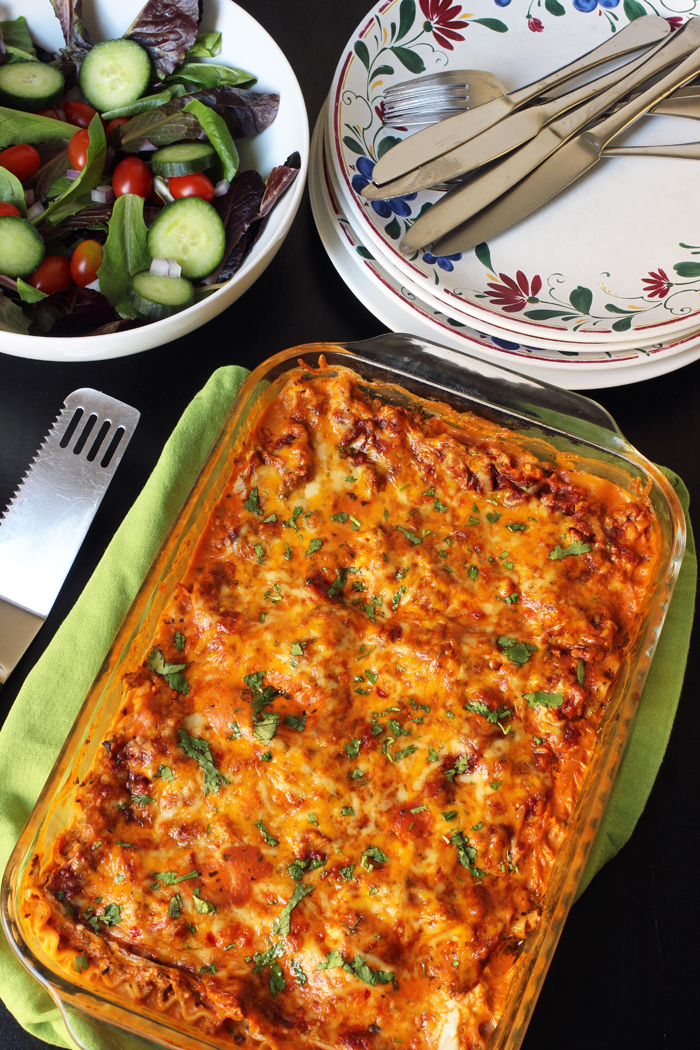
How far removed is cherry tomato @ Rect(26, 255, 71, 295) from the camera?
2396 mm

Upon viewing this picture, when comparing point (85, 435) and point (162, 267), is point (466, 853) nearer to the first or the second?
point (85, 435)

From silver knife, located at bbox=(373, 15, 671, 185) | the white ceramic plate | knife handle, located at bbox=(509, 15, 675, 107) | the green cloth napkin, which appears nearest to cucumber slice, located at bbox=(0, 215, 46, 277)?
the green cloth napkin

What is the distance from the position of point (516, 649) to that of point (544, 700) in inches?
5.5

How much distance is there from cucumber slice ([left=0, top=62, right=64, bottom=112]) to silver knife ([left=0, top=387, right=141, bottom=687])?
2.77ft

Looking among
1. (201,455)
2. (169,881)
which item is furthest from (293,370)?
(169,881)

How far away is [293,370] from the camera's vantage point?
234cm

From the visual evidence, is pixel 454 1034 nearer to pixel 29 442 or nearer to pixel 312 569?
pixel 312 569

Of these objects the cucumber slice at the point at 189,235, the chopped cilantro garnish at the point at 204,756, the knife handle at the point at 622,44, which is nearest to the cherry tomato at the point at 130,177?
the cucumber slice at the point at 189,235

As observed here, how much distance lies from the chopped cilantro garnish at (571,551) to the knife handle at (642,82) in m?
1.33

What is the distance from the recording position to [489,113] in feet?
8.50

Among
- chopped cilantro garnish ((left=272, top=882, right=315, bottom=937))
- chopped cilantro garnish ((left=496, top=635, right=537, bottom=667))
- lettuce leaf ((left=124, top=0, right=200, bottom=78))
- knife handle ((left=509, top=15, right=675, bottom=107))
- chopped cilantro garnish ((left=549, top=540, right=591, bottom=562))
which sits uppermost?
lettuce leaf ((left=124, top=0, right=200, bottom=78))

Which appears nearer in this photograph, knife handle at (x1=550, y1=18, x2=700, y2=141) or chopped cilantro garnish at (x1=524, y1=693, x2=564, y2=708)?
chopped cilantro garnish at (x1=524, y1=693, x2=564, y2=708)

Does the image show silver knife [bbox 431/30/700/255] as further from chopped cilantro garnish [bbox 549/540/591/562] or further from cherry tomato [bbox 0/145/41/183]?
cherry tomato [bbox 0/145/41/183]

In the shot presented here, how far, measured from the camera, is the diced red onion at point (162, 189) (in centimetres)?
247
